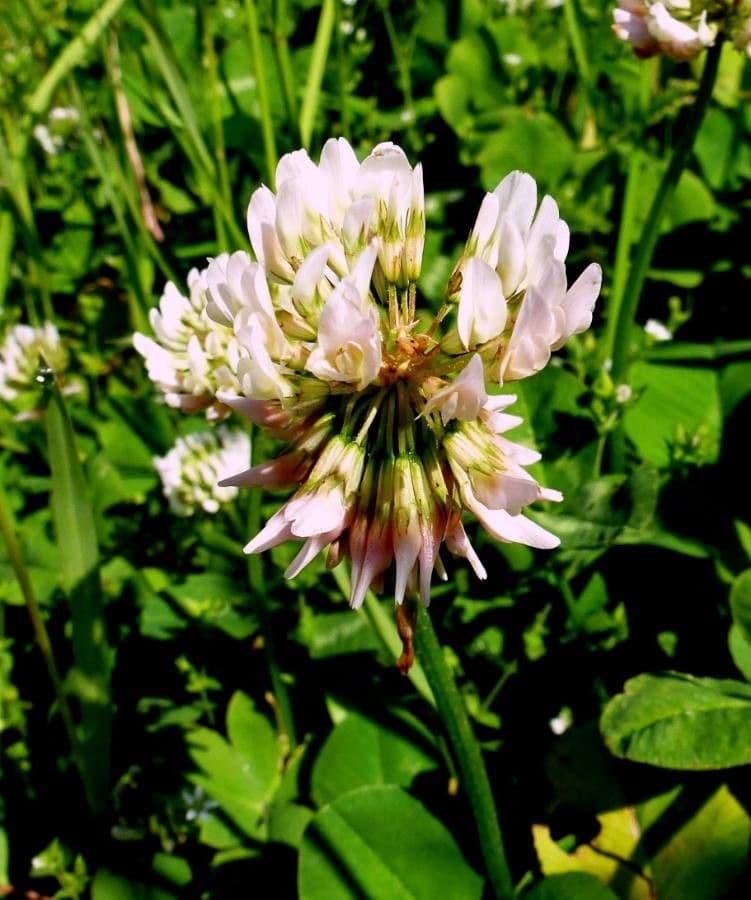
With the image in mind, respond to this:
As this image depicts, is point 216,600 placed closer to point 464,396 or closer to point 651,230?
point 651,230

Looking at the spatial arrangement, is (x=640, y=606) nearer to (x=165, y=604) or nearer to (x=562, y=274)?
(x=165, y=604)

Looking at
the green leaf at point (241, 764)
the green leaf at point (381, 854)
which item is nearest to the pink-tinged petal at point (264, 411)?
the green leaf at point (381, 854)

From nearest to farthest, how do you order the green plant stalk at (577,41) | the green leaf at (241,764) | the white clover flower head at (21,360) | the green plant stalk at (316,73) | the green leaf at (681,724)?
the green leaf at (681,724)
the green leaf at (241,764)
the green plant stalk at (316,73)
the green plant stalk at (577,41)
the white clover flower head at (21,360)

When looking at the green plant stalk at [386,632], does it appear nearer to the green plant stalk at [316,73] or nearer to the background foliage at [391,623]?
the background foliage at [391,623]

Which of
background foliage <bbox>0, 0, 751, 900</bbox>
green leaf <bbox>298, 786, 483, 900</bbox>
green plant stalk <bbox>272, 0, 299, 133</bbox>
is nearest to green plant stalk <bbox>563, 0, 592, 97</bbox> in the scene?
background foliage <bbox>0, 0, 751, 900</bbox>

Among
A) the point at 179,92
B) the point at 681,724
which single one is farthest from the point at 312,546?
the point at 179,92

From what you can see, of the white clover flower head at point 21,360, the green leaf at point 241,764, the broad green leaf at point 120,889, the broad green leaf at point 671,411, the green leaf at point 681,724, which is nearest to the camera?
the green leaf at point 681,724

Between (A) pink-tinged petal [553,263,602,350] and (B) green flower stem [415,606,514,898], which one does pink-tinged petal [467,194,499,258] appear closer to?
(A) pink-tinged petal [553,263,602,350]
